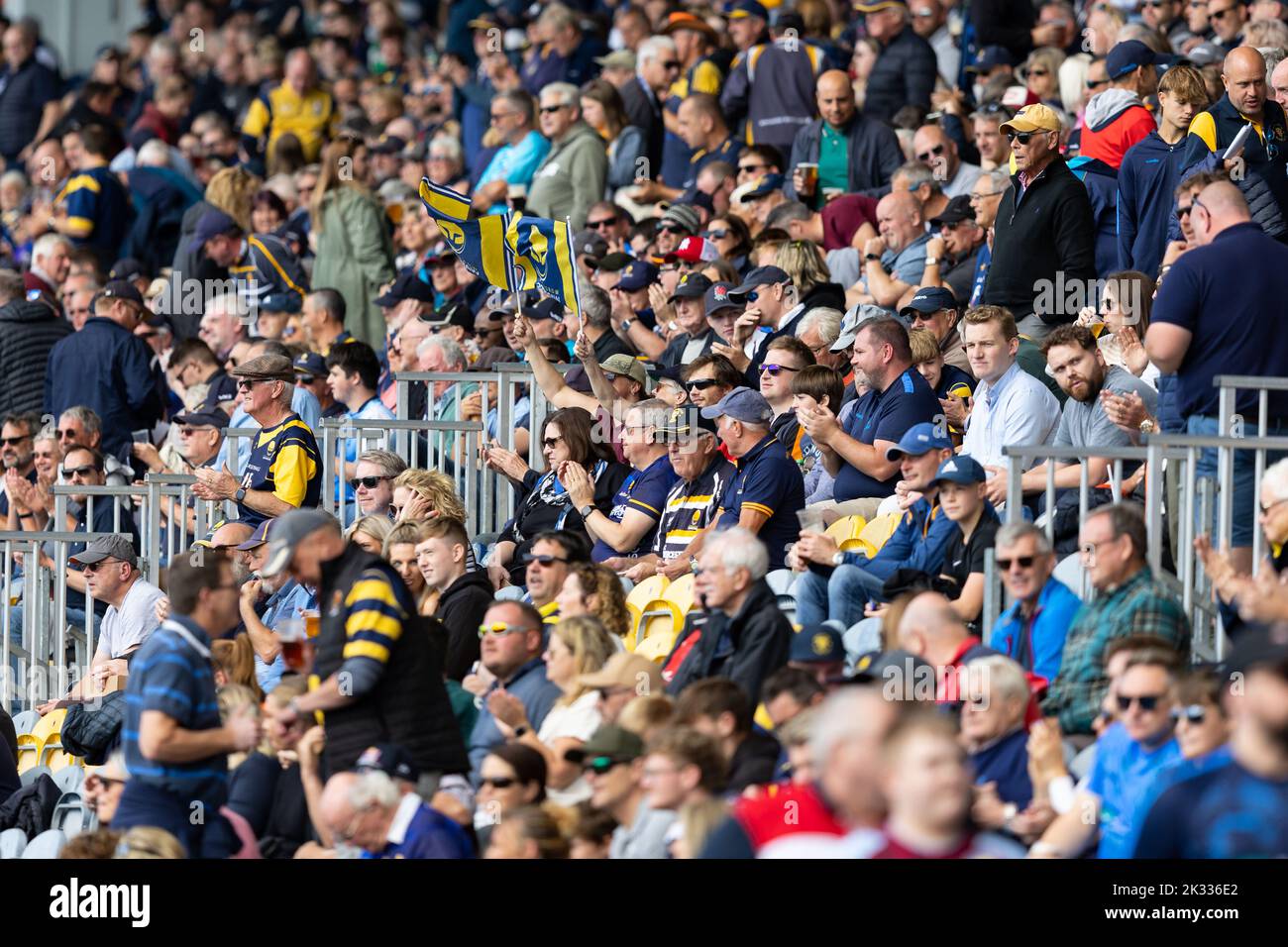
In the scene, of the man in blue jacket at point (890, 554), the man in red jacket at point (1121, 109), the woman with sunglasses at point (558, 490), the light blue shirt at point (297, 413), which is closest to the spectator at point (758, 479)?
the man in blue jacket at point (890, 554)

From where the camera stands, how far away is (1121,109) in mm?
12898

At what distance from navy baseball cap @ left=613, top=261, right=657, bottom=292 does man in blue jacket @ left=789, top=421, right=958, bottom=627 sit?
4.23 metres

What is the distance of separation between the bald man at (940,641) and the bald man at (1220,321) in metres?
1.49

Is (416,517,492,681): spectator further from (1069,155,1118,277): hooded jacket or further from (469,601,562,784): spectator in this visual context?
(1069,155,1118,277): hooded jacket

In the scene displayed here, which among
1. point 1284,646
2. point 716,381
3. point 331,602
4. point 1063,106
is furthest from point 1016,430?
point 1063,106

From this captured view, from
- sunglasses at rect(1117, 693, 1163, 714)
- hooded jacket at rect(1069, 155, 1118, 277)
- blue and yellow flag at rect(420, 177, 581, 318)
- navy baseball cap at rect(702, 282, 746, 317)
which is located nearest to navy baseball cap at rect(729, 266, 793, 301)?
navy baseball cap at rect(702, 282, 746, 317)

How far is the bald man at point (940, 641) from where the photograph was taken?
26.1 feet

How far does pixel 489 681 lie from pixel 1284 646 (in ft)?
13.5

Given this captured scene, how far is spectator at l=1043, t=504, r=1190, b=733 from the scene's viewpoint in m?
→ 7.86

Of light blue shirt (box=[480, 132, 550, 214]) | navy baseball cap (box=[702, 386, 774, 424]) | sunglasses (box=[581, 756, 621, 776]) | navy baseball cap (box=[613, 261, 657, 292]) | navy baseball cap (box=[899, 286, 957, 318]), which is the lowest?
sunglasses (box=[581, 756, 621, 776])

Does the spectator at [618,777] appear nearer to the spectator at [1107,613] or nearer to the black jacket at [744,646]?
the black jacket at [744,646]

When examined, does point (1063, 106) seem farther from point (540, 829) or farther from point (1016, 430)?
point (540, 829)

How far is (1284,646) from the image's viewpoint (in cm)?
613

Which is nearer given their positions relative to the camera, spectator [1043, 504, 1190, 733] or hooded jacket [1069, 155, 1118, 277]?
spectator [1043, 504, 1190, 733]
